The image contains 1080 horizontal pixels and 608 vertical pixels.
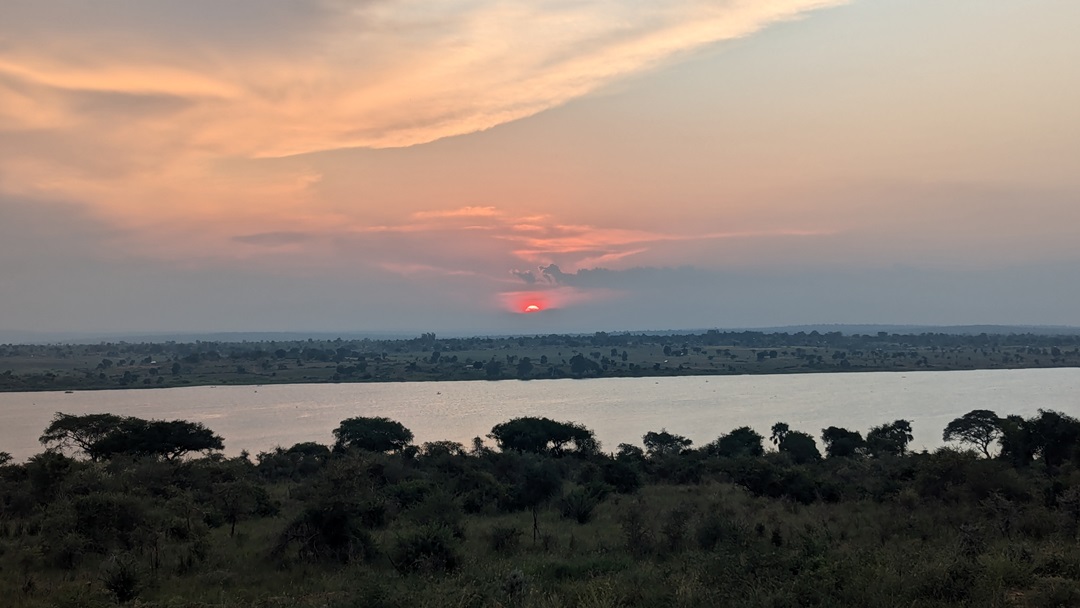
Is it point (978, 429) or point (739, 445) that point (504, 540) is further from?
point (978, 429)

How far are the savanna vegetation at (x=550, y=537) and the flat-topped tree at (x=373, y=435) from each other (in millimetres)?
17772

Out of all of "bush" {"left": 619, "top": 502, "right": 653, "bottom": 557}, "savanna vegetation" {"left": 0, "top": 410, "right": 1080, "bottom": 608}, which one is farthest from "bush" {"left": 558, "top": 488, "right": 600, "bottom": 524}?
"bush" {"left": 619, "top": 502, "right": 653, "bottom": 557}

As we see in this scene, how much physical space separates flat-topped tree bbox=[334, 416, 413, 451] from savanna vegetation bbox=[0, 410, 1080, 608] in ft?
58.3

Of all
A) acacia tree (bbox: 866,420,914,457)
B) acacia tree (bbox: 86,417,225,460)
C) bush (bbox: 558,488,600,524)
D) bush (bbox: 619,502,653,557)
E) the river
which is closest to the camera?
bush (bbox: 619,502,653,557)

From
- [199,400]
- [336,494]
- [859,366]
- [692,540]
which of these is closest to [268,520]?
[336,494]

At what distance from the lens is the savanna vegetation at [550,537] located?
11344 mm

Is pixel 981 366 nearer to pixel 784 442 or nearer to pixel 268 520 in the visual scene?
pixel 784 442

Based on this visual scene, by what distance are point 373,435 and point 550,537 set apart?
1367 inches

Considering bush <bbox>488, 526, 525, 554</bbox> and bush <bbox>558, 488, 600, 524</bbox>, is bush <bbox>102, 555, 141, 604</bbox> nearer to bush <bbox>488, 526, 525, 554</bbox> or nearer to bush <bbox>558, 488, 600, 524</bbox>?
bush <bbox>488, 526, 525, 554</bbox>

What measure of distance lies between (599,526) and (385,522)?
615cm

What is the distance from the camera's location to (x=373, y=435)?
5112cm

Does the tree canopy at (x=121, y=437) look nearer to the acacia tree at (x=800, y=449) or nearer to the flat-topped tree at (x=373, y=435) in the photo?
the flat-topped tree at (x=373, y=435)

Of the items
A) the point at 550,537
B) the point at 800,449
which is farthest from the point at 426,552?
the point at 800,449

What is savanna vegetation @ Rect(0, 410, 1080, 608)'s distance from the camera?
37.2ft
